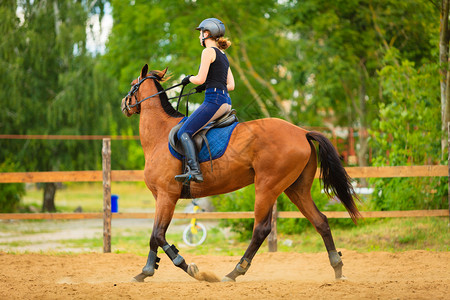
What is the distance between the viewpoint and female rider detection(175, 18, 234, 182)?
5496 millimetres

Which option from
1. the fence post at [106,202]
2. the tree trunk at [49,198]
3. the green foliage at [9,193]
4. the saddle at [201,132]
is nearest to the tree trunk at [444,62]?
the saddle at [201,132]

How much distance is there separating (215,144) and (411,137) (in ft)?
18.0

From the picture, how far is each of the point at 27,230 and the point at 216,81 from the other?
1009cm

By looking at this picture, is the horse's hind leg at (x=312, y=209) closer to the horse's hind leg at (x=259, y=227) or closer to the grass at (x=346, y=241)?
the horse's hind leg at (x=259, y=227)

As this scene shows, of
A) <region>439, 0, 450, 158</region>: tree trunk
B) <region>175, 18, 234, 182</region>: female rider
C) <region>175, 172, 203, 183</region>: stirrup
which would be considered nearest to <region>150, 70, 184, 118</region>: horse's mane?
<region>175, 18, 234, 182</region>: female rider

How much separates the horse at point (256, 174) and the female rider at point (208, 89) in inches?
10.2

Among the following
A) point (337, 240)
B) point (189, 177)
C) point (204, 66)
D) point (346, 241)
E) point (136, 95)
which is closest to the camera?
point (189, 177)

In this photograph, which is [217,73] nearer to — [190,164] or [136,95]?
[190,164]

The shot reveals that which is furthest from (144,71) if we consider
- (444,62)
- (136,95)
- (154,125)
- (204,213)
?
(444,62)

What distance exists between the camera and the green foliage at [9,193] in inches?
602

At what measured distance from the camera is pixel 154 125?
6070mm

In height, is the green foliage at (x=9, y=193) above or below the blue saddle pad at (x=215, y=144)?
below

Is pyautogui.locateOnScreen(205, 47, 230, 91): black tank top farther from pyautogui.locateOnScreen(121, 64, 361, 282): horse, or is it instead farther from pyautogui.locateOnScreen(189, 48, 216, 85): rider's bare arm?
pyautogui.locateOnScreen(121, 64, 361, 282): horse

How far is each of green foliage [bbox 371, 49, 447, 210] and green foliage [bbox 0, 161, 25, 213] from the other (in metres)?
10.9
